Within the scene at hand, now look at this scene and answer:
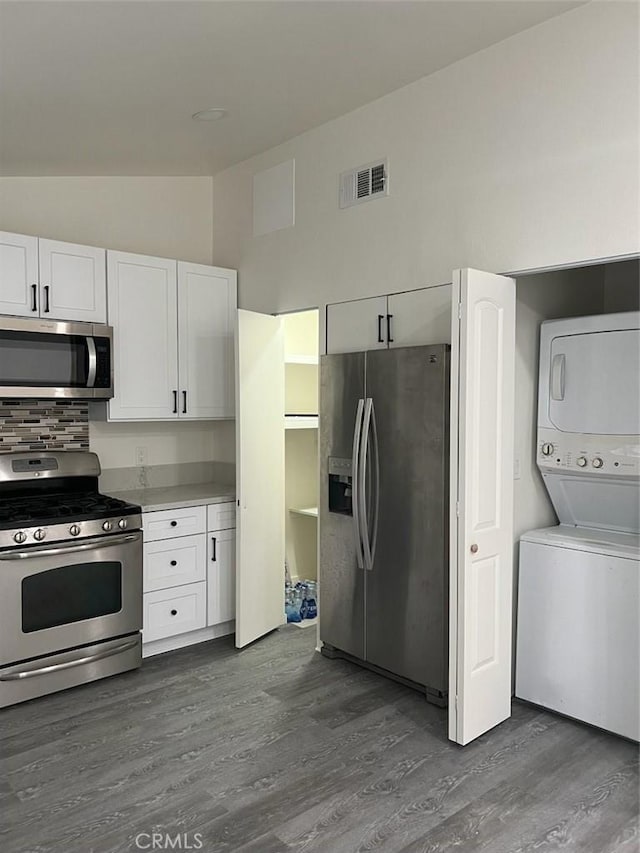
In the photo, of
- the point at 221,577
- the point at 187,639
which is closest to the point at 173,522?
the point at 221,577

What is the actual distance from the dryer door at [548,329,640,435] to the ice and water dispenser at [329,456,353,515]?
3.53 feet

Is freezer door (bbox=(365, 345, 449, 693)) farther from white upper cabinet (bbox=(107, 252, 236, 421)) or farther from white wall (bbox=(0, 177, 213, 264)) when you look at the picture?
white wall (bbox=(0, 177, 213, 264))

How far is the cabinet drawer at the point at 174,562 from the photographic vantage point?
12.3ft

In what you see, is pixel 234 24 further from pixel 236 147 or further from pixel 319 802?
pixel 319 802

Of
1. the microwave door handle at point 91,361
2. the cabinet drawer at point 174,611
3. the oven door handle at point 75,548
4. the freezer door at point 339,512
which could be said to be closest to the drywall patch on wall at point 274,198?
the freezer door at point 339,512

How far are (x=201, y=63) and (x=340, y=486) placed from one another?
6.95 ft

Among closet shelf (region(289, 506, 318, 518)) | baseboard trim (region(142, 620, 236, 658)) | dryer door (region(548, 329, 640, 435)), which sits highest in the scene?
dryer door (region(548, 329, 640, 435))

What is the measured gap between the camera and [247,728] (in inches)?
118

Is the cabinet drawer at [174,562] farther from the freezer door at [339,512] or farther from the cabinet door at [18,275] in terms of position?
the cabinet door at [18,275]

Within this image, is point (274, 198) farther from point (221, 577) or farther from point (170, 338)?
point (221, 577)

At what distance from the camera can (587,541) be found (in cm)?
306

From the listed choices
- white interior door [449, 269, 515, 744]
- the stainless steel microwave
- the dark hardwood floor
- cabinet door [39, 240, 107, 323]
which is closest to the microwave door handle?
the stainless steel microwave

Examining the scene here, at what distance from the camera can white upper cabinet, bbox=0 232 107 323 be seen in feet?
11.3

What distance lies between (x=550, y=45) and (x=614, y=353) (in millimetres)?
1320
